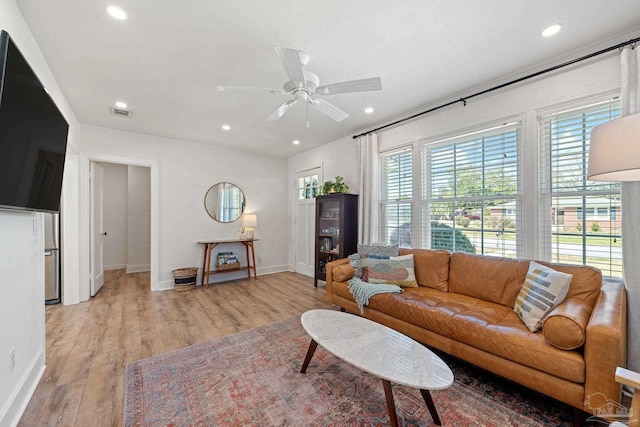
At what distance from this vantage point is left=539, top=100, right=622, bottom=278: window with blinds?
2.08 meters

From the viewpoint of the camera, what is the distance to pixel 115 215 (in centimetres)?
602

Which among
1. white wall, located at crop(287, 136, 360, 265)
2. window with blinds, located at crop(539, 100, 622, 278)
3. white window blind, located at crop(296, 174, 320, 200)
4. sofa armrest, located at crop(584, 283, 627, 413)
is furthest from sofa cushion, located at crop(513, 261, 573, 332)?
white window blind, located at crop(296, 174, 320, 200)

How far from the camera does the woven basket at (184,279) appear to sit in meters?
4.29

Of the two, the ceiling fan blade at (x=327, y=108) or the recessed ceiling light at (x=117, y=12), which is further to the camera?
the ceiling fan blade at (x=327, y=108)

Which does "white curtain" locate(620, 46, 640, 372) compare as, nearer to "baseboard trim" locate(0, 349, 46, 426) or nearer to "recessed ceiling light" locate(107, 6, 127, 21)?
"recessed ceiling light" locate(107, 6, 127, 21)

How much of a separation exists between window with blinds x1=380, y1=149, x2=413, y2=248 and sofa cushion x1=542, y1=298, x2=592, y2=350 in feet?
6.24

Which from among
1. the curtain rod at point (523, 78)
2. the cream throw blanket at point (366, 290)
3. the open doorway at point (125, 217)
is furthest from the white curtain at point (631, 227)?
the open doorway at point (125, 217)

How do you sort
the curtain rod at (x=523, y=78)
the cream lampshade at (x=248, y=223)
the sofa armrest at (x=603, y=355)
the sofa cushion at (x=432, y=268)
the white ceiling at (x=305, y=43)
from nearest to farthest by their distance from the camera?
1. the sofa armrest at (x=603, y=355)
2. the white ceiling at (x=305, y=43)
3. the curtain rod at (x=523, y=78)
4. the sofa cushion at (x=432, y=268)
5. the cream lampshade at (x=248, y=223)

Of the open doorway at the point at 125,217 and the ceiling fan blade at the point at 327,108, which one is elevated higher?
the ceiling fan blade at the point at 327,108

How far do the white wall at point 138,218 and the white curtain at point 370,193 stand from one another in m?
4.96

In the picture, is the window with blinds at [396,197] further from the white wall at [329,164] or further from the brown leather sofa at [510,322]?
the brown leather sofa at [510,322]

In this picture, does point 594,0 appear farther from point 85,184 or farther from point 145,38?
point 85,184

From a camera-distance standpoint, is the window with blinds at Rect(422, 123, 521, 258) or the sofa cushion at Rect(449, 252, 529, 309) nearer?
the sofa cushion at Rect(449, 252, 529, 309)

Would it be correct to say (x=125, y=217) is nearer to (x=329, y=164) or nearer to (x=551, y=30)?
(x=329, y=164)
